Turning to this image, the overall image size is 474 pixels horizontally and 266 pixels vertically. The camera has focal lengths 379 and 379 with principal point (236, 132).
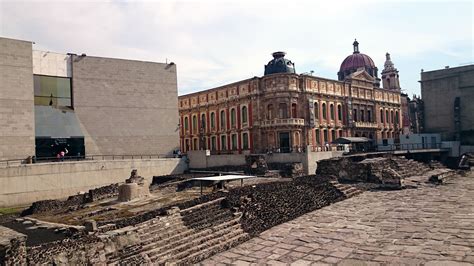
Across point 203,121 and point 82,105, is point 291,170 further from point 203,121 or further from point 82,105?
point 203,121

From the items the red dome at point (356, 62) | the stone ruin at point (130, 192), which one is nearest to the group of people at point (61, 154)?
the stone ruin at point (130, 192)

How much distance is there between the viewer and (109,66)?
38.5m

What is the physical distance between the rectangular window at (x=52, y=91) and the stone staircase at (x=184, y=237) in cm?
2317

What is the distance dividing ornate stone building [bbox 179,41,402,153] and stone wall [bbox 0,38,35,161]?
24841mm

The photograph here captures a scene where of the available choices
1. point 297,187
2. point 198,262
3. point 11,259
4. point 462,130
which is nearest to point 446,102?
point 462,130

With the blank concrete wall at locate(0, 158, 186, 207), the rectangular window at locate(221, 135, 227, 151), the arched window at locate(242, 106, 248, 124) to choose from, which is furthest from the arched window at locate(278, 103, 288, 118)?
the blank concrete wall at locate(0, 158, 186, 207)

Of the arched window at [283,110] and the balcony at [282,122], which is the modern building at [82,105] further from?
the arched window at [283,110]

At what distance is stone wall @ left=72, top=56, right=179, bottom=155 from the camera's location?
37.0 metres

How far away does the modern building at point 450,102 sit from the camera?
54.5 meters

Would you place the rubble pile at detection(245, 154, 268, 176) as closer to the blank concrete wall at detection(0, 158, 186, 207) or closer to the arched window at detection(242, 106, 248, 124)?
the blank concrete wall at detection(0, 158, 186, 207)

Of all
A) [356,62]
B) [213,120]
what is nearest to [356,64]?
[356,62]

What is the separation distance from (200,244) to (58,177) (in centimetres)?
1952

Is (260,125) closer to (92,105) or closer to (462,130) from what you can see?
(92,105)

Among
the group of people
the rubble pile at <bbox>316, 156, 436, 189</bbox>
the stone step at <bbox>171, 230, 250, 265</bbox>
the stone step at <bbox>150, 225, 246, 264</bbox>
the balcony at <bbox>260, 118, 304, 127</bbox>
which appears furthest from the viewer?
the balcony at <bbox>260, 118, 304, 127</bbox>
